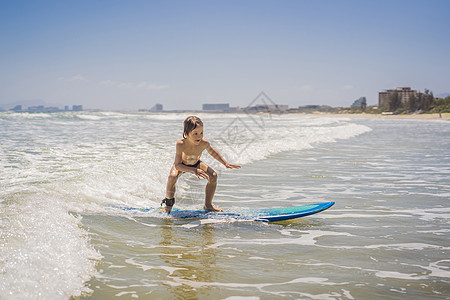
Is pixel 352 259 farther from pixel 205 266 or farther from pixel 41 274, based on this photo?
pixel 41 274

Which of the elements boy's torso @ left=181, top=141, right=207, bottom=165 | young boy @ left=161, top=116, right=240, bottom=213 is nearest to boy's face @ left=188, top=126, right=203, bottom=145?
young boy @ left=161, top=116, right=240, bottom=213

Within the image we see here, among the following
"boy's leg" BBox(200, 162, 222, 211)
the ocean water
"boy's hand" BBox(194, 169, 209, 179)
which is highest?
"boy's hand" BBox(194, 169, 209, 179)

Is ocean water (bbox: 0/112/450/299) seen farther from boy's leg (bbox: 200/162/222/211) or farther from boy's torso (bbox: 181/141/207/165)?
boy's torso (bbox: 181/141/207/165)

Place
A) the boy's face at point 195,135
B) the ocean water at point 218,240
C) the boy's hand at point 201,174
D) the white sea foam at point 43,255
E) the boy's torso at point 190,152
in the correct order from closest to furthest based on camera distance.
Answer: the white sea foam at point 43,255, the ocean water at point 218,240, the boy's hand at point 201,174, the boy's face at point 195,135, the boy's torso at point 190,152

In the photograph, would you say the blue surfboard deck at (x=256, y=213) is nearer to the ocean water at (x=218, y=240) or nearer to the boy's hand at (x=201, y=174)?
the ocean water at (x=218, y=240)

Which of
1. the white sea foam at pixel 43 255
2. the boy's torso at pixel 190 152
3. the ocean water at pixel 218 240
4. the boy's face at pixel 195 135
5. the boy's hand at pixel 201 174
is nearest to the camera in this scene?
the white sea foam at pixel 43 255

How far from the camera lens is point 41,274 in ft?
10.2

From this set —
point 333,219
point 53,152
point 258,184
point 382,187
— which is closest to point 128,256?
point 333,219

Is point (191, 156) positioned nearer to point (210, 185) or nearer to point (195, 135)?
point (195, 135)

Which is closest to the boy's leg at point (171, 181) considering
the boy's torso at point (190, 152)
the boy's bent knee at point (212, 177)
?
the boy's torso at point (190, 152)


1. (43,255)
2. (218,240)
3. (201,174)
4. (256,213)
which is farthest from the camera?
(256,213)

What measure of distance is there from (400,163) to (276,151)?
4633 mm

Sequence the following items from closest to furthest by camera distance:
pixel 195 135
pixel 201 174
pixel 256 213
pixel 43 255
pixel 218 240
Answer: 1. pixel 43 255
2. pixel 218 240
3. pixel 201 174
4. pixel 195 135
5. pixel 256 213

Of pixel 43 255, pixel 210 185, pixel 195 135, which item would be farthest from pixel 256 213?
pixel 43 255
